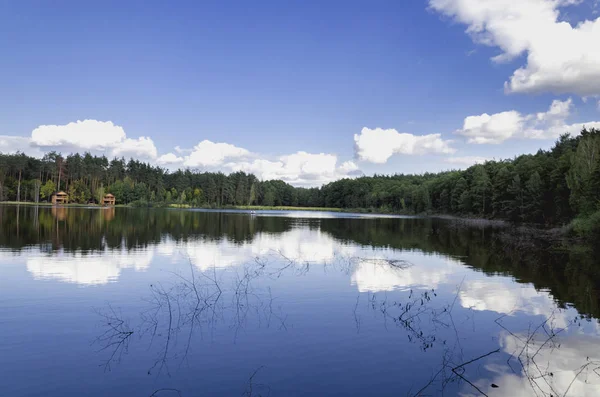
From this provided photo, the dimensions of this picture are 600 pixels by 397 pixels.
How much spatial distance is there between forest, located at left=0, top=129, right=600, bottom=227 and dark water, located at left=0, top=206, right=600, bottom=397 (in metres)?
30.9

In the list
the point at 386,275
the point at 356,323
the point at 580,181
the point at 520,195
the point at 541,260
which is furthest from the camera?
the point at 520,195

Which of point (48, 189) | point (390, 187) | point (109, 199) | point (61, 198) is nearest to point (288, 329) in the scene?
point (109, 199)

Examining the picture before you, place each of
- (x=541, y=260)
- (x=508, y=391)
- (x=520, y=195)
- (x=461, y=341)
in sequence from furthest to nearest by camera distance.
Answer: (x=520, y=195) → (x=541, y=260) → (x=461, y=341) → (x=508, y=391)

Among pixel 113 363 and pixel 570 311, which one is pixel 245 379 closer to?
pixel 113 363

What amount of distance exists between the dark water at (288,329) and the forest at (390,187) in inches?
1216

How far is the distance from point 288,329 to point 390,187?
6497 inches

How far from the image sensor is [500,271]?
2323 centimetres

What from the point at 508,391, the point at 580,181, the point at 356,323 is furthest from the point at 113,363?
the point at 580,181

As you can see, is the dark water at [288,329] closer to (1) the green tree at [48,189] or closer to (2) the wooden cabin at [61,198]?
(2) the wooden cabin at [61,198]

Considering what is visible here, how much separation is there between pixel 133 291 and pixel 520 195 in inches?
2965

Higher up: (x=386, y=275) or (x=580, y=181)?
(x=580, y=181)

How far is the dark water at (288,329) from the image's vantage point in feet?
27.7

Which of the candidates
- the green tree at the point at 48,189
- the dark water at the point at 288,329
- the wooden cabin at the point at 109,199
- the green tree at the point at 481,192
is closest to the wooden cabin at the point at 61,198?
the green tree at the point at 48,189

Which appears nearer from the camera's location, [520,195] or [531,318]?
[531,318]
